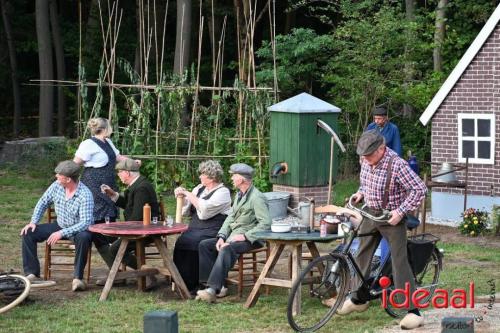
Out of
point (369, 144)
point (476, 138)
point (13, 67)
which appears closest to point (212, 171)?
point (369, 144)

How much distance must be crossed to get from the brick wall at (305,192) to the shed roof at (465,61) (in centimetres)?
341

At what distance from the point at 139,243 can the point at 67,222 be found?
0.71 m

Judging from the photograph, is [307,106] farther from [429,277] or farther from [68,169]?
[429,277]

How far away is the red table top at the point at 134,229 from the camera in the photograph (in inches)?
392

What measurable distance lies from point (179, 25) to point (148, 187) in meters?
12.9

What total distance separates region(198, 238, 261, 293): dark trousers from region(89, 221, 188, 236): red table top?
27 cm

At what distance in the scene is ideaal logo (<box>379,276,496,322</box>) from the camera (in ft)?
28.6

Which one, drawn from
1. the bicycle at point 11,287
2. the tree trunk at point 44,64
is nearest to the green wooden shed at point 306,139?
the bicycle at point 11,287

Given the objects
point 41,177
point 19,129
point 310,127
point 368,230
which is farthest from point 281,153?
point 19,129

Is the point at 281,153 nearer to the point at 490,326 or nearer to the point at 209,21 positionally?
the point at 490,326

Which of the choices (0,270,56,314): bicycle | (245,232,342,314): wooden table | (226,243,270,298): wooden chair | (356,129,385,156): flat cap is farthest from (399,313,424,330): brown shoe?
(0,270,56,314): bicycle

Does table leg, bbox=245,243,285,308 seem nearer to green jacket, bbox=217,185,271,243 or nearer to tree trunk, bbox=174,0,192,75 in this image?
green jacket, bbox=217,185,271,243

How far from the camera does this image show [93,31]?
27.8 m

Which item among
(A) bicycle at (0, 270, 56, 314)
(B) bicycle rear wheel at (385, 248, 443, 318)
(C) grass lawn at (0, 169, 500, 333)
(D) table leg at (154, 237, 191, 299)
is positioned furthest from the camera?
(D) table leg at (154, 237, 191, 299)
